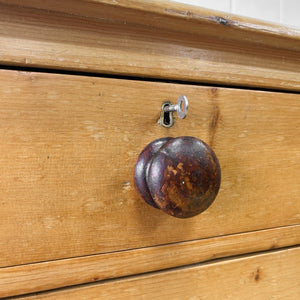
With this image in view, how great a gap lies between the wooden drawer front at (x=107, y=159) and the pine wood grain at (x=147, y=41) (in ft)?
0.05

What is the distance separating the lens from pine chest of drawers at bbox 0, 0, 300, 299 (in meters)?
0.28

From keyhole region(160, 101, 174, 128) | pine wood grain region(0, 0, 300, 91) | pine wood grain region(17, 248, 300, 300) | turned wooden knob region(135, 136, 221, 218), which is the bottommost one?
pine wood grain region(17, 248, 300, 300)

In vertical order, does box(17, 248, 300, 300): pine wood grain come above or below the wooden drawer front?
below

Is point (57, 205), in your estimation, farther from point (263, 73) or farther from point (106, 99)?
point (263, 73)

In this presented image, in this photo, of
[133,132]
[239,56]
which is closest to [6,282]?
[133,132]

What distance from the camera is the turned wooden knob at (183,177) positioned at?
26 cm

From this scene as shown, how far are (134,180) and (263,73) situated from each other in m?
0.21

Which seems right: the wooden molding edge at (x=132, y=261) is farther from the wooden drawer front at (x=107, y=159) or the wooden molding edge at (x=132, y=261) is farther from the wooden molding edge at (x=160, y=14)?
the wooden molding edge at (x=160, y=14)

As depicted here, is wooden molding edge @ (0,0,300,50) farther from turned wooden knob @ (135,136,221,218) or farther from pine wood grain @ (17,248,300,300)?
pine wood grain @ (17,248,300,300)

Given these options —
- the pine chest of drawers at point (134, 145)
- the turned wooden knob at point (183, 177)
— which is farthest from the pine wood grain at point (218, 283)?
the turned wooden knob at point (183, 177)

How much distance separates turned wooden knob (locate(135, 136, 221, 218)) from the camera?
10.2 inches

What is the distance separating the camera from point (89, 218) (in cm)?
30

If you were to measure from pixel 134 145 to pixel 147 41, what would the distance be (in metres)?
0.11

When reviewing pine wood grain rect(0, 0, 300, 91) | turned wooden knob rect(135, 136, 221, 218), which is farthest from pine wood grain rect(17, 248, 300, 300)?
pine wood grain rect(0, 0, 300, 91)
